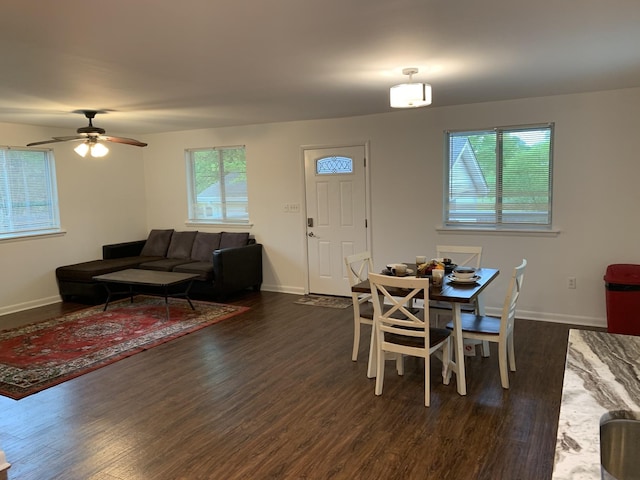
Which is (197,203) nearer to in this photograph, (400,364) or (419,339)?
(400,364)

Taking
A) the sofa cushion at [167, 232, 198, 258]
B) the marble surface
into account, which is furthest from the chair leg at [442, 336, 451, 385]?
the sofa cushion at [167, 232, 198, 258]

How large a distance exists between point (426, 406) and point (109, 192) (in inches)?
231

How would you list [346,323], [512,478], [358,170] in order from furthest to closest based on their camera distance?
[358,170] → [346,323] → [512,478]

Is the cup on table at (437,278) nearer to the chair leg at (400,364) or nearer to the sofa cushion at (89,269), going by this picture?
the chair leg at (400,364)

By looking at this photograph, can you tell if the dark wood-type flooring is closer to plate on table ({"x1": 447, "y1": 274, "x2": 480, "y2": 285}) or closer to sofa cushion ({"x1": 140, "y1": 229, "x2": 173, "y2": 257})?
plate on table ({"x1": 447, "y1": 274, "x2": 480, "y2": 285})

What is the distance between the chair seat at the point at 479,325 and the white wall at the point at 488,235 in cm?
174

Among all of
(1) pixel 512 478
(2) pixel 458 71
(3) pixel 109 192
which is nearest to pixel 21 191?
(3) pixel 109 192

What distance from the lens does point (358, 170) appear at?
605cm

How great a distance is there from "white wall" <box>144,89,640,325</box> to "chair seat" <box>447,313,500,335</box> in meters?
1.74

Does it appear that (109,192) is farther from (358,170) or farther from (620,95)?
(620,95)

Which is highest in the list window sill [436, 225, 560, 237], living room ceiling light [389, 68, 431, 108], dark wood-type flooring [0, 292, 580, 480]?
living room ceiling light [389, 68, 431, 108]

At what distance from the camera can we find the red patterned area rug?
3.94 meters

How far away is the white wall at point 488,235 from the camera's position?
15.4ft

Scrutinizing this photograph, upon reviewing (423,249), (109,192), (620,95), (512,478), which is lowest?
(512,478)
